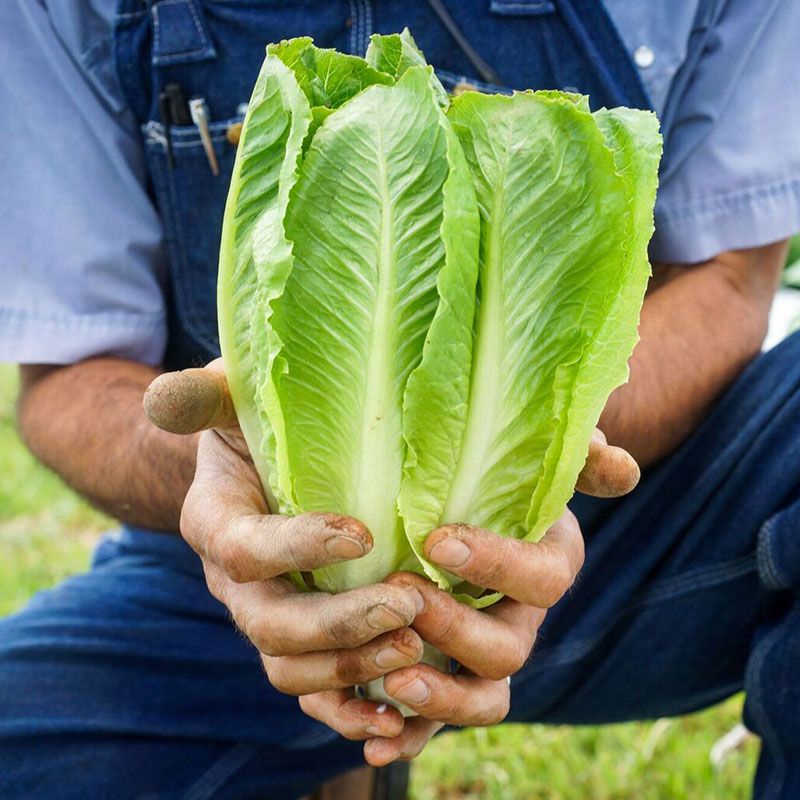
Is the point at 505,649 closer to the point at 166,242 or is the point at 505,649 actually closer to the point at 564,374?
the point at 564,374

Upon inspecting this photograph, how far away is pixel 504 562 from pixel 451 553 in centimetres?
8

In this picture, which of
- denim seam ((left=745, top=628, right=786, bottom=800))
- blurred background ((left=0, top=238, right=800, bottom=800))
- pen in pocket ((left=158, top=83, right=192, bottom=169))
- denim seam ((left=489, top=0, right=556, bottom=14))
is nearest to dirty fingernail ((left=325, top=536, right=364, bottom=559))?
denim seam ((left=745, top=628, right=786, bottom=800))

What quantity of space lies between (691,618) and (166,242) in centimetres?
139

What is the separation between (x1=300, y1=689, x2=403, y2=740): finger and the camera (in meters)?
1.42

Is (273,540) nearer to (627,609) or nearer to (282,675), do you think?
(282,675)

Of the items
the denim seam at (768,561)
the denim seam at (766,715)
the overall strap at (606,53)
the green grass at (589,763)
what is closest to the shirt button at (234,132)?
the overall strap at (606,53)

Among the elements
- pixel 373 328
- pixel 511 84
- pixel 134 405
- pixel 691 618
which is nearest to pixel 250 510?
pixel 373 328

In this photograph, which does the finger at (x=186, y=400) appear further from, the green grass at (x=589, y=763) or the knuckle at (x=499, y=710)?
the green grass at (x=589, y=763)

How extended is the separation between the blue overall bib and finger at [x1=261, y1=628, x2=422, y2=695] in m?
0.70

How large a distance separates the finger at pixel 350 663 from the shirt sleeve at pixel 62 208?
1107 millimetres

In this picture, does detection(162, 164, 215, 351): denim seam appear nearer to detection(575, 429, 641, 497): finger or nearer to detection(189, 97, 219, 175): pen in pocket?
detection(189, 97, 219, 175): pen in pocket

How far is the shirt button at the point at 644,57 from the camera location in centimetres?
226

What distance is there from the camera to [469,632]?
1.37 meters

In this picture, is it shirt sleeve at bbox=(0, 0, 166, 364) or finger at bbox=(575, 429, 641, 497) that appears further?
shirt sleeve at bbox=(0, 0, 166, 364)
